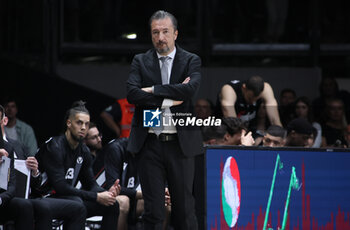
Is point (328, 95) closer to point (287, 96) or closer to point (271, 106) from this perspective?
point (287, 96)

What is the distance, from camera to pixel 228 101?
8.63 m

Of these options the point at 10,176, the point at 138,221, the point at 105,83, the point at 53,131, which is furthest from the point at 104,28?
the point at 10,176

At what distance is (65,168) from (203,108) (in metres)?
1.55

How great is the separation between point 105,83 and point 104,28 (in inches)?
29.9

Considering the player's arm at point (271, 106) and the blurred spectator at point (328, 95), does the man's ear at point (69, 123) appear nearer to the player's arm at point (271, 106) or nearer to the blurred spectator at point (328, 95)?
the player's arm at point (271, 106)

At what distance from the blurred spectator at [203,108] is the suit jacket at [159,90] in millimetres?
1471

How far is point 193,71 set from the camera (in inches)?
251

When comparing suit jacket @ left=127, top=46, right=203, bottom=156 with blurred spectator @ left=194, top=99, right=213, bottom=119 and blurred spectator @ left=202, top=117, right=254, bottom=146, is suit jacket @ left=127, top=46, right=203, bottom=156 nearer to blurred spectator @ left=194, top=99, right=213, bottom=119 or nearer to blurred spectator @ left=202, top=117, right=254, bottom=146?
blurred spectator @ left=194, top=99, right=213, bottom=119

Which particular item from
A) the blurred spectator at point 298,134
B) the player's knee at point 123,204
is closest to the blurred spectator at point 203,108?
the blurred spectator at point 298,134

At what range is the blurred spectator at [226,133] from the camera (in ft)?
26.1

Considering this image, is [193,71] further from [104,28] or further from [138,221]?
[104,28]

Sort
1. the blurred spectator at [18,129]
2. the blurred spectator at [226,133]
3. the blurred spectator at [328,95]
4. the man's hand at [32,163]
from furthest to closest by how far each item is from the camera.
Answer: the blurred spectator at [328,95]
the blurred spectator at [18,129]
the blurred spectator at [226,133]
the man's hand at [32,163]

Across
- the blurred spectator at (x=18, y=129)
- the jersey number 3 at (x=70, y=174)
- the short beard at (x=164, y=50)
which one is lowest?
the jersey number 3 at (x=70, y=174)

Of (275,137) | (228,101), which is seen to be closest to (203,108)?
(228,101)
